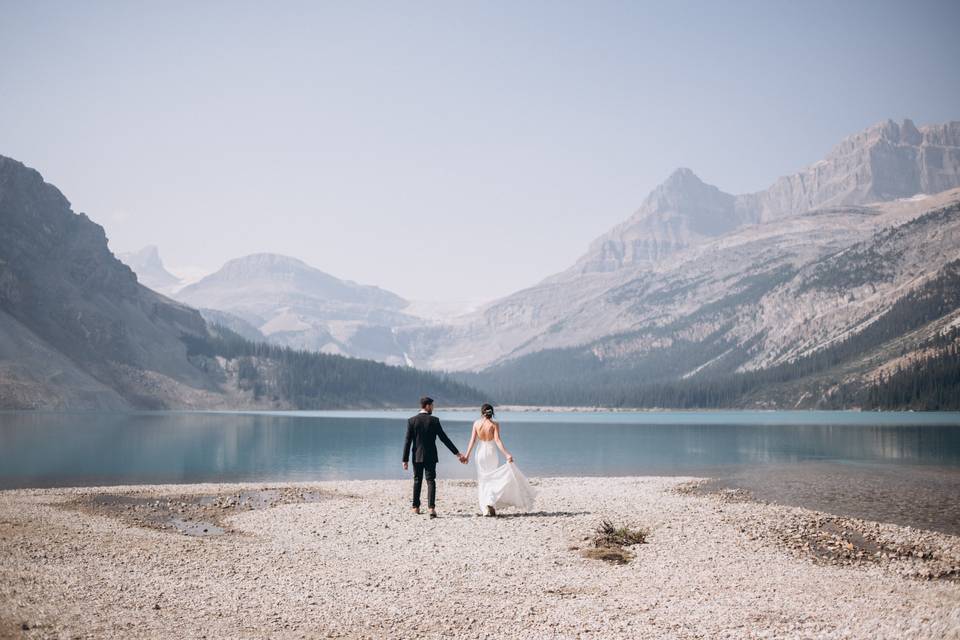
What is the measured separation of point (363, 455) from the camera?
77812 millimetres

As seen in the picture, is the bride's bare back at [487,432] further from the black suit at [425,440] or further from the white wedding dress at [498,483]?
the black suit at [425,440]

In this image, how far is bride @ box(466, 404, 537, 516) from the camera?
2978cm

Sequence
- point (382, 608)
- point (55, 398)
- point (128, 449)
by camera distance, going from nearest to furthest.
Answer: point (382, 608) < point (128, 449) < point (55, 398)

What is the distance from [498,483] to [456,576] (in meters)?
10.1

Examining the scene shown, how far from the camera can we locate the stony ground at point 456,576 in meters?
15.9

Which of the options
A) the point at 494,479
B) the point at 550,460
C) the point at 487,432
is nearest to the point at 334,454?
the point at 550,460

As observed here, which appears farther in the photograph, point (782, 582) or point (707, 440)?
point (707, 440)

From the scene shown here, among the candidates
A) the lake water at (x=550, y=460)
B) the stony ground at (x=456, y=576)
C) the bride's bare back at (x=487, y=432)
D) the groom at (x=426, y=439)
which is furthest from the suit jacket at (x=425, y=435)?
the lake water at (x=550, y=460)

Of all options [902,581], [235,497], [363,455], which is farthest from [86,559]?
[363,455]

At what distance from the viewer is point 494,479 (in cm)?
3048

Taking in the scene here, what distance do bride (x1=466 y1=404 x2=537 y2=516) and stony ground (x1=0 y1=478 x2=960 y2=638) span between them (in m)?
→ 0.89

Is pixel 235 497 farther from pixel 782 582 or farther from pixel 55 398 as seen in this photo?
pixel 55 398

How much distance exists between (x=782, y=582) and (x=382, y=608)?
1046 cm

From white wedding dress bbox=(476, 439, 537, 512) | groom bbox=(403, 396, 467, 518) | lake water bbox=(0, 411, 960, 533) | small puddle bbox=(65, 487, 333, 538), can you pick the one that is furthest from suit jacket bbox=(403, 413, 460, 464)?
lake water bbox=(0, 411, 960, 533)
